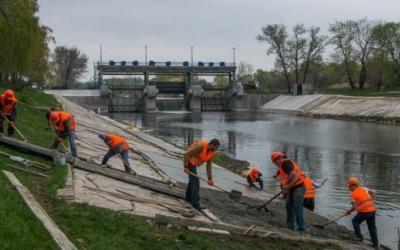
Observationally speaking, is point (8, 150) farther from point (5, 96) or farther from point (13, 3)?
point (13, 3)

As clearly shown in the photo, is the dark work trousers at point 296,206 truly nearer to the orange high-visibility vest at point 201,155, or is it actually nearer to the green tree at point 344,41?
the orange high-visibility vest at point 201,155

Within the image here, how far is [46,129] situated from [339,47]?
3212 inches

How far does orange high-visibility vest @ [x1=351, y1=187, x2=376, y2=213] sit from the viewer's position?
1320 cm

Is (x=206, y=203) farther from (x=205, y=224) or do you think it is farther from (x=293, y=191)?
(x=205, y=224)

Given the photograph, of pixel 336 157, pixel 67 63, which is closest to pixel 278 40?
pixel 67 63

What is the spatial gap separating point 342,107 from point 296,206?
218ft

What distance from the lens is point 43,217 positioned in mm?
9469

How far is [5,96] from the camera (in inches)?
760

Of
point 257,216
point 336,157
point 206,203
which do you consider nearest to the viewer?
point 257,216

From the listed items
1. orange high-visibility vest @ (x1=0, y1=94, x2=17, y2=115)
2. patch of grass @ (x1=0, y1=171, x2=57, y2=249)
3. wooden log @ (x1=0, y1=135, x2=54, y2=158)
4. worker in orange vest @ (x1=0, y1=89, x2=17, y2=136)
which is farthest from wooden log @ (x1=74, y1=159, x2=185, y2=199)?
patch of grass @ (x1=0, y1=171, x2=57, y2=249)

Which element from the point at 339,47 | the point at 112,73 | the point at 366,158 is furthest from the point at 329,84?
the point at 366,158

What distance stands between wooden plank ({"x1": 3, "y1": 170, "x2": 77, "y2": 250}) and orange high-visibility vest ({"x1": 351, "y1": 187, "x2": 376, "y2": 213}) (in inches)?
307

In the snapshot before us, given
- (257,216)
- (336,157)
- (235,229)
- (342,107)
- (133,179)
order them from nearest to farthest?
(235,229) → (257,216) → (133,179) → (336,157) → (342,107)

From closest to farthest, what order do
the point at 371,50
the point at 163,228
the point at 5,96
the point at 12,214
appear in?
the point at 12,214
the point at 163,228
the point at 5,96
the point at 371,50
